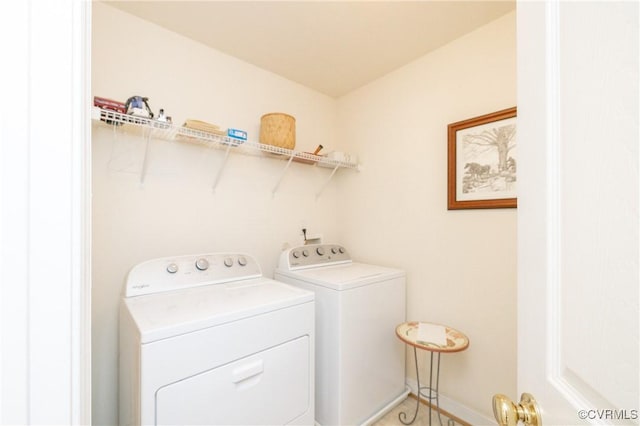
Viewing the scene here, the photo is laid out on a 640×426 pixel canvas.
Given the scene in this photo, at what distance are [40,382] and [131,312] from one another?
799 millimetres

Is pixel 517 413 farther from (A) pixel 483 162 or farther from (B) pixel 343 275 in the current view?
(A) pixel 483 162

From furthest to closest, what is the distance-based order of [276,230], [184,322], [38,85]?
[276,230]
[184,322]
[38,85]

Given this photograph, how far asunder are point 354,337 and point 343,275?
0.39 metres

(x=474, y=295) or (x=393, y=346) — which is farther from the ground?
(x=474, y=295)

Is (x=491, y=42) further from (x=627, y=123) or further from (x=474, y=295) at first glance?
(x=627, y=123)

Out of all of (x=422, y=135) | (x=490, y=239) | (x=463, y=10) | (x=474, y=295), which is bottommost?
(x=474, y=295)

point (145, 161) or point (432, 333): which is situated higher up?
point (145, 161)

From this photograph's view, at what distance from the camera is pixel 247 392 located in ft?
3.74

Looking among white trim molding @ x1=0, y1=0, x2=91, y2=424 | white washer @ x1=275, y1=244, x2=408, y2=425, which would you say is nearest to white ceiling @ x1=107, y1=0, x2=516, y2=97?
white trim molding @ x1=0, y1=0, x2=91, y2=424

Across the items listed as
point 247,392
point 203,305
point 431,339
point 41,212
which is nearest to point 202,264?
point 203,305

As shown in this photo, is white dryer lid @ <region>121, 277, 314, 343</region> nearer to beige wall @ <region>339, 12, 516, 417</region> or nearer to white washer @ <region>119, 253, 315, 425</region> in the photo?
white washer @ <region>119, 253, 315, 425</region>

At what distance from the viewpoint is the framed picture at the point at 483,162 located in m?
1.53

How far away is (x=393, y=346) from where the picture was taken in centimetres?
187

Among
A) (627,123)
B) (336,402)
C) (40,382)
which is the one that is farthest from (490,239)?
(40,382)
